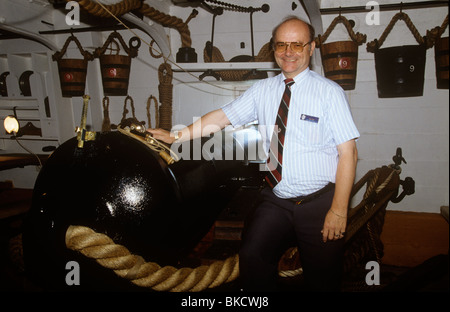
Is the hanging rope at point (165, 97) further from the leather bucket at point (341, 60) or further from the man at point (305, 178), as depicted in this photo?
the man at point (305, 178)

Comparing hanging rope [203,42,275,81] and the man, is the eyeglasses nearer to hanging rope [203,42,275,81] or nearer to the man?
the man

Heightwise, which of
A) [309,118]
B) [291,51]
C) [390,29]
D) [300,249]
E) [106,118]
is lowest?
[300,249]

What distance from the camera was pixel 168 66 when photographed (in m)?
4.77

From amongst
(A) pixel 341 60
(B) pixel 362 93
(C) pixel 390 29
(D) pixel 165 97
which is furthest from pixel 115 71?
(C) pixel 390 29

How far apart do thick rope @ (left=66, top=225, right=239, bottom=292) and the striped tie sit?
0.66m

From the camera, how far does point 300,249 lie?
190 centimetres

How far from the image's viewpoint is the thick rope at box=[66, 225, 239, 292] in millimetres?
1504

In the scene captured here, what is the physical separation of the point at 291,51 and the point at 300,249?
129 centimetres

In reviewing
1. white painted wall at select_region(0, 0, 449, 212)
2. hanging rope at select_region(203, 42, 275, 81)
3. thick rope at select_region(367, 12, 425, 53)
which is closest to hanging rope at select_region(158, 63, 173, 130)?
white painted wall at select_region(0, 0, 449, 212)

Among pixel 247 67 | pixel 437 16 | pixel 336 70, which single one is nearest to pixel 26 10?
pixel 247 67

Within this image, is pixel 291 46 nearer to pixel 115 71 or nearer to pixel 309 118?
pixel 309 118

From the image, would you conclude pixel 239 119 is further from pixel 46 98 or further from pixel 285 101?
pixel 46 98

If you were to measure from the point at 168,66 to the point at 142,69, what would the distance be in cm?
77
